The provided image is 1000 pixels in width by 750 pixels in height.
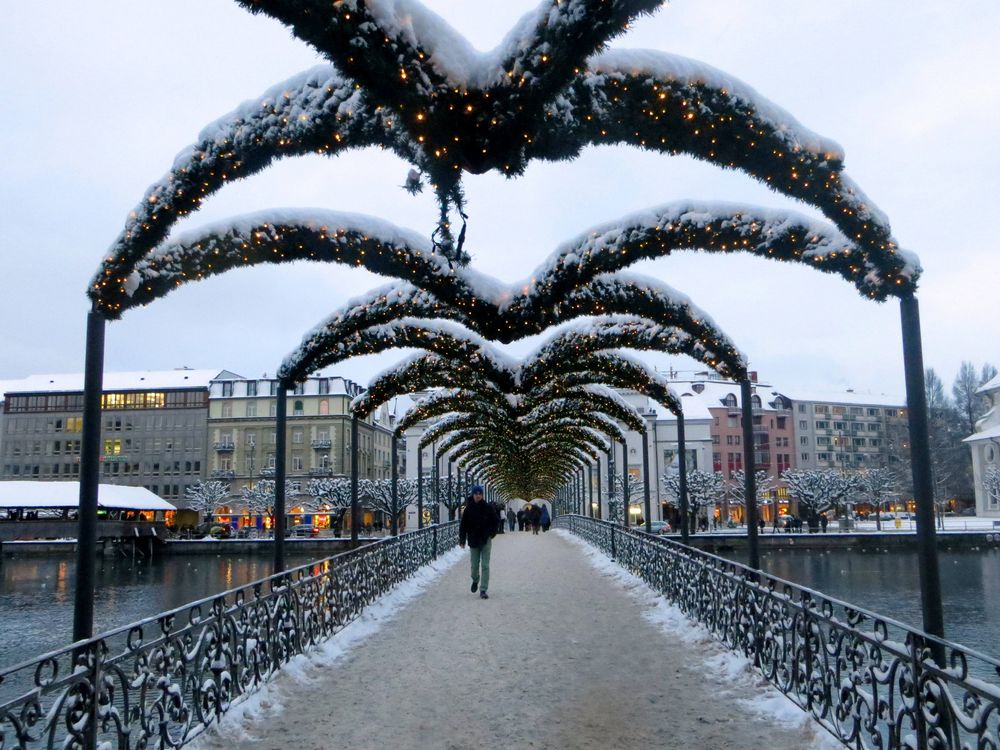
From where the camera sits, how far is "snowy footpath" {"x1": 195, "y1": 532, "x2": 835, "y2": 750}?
5.50 metres

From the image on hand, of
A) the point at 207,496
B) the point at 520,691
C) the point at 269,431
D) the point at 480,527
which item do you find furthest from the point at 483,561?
the point at 269,431

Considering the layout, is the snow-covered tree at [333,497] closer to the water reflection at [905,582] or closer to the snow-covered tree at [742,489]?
the water reflection at [905,582]

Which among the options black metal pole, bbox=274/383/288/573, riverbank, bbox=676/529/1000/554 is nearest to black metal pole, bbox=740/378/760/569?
black metal pole, bbox=274/383/288/573

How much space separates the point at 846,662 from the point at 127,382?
71169 millimetres

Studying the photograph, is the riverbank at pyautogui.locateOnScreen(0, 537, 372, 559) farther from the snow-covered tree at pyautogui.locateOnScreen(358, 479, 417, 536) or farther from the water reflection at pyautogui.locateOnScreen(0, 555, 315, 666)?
the snow-covered tree at pyautogui.locateOnScreen(358, 479, 417, 536)

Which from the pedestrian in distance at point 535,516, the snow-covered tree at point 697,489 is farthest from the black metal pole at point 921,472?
the snow-covered tree at point 697,489

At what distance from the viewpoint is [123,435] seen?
218 feet

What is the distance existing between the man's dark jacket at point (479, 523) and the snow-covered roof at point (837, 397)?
7025cm

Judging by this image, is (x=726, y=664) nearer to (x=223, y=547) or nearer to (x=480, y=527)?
(x=480, y=527)

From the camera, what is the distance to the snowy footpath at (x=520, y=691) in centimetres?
550

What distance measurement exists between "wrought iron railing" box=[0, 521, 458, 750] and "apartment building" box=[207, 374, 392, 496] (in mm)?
55800

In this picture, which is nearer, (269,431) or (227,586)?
(227,586)

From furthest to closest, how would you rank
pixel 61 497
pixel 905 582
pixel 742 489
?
1. pixel 742 489
2. pixel 61 497
3. pixel 905 582

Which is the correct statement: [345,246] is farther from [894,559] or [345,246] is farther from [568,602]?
[894,559]
